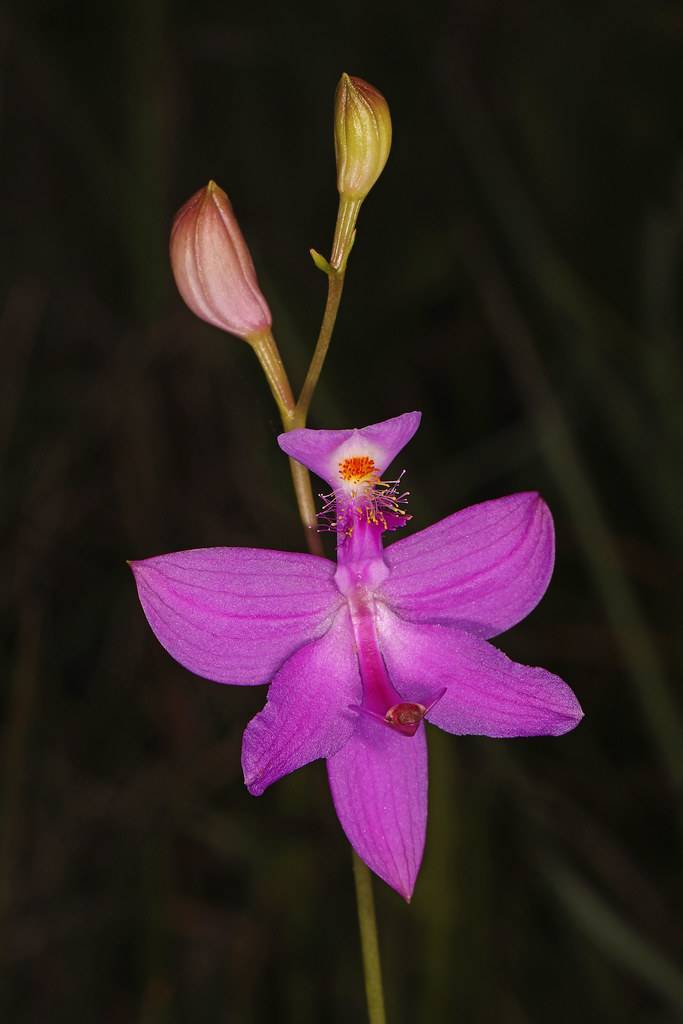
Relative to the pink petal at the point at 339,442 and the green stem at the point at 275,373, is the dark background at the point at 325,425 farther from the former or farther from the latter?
the green stem at the point at 275,373

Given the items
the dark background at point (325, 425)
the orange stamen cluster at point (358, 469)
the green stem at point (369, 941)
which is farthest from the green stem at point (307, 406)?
the dark background at point (325, 425)

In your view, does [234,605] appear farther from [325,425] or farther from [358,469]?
[325,425]

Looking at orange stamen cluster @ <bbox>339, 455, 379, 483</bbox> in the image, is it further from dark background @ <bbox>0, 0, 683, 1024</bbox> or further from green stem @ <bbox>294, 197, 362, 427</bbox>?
dark background @ <bbox>0, 0, 683, 1024</bbox>

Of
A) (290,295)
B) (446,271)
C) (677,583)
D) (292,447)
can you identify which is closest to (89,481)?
(290,295)

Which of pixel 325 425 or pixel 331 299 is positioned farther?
pixel 325 425

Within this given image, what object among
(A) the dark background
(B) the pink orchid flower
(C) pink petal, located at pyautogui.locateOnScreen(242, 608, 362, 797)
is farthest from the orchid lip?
(A) the dark background

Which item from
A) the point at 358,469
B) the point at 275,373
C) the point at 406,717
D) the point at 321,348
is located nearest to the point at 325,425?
the point at 358,469
